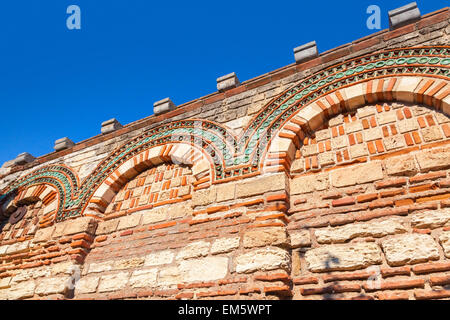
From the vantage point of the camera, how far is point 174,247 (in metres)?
3.34

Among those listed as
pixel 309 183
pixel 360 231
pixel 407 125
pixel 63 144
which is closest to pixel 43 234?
pixel 63 144

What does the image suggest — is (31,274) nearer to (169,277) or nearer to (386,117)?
(169,277)

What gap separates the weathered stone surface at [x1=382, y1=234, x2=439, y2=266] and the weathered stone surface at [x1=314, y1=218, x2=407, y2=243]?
0.08 m

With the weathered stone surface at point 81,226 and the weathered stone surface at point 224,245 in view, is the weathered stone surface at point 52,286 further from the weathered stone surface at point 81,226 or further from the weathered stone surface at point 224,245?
the weathered stone surface at point 224,245

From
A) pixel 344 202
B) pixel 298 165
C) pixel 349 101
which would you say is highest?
pixel 349 101

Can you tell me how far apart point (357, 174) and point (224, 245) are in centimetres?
142

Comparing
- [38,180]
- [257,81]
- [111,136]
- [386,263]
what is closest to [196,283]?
[386,263]

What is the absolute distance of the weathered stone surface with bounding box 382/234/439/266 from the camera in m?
2.23

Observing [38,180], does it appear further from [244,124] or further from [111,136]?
[244,124]

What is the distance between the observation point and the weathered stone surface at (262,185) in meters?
3.07

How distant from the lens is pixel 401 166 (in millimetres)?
2742

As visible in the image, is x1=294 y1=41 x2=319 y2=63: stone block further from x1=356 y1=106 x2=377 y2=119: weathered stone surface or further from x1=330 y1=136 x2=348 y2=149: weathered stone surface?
x1=330 y1=136 x2=348 y2=149: weathered stone surface

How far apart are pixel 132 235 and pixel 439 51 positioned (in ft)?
13.0
